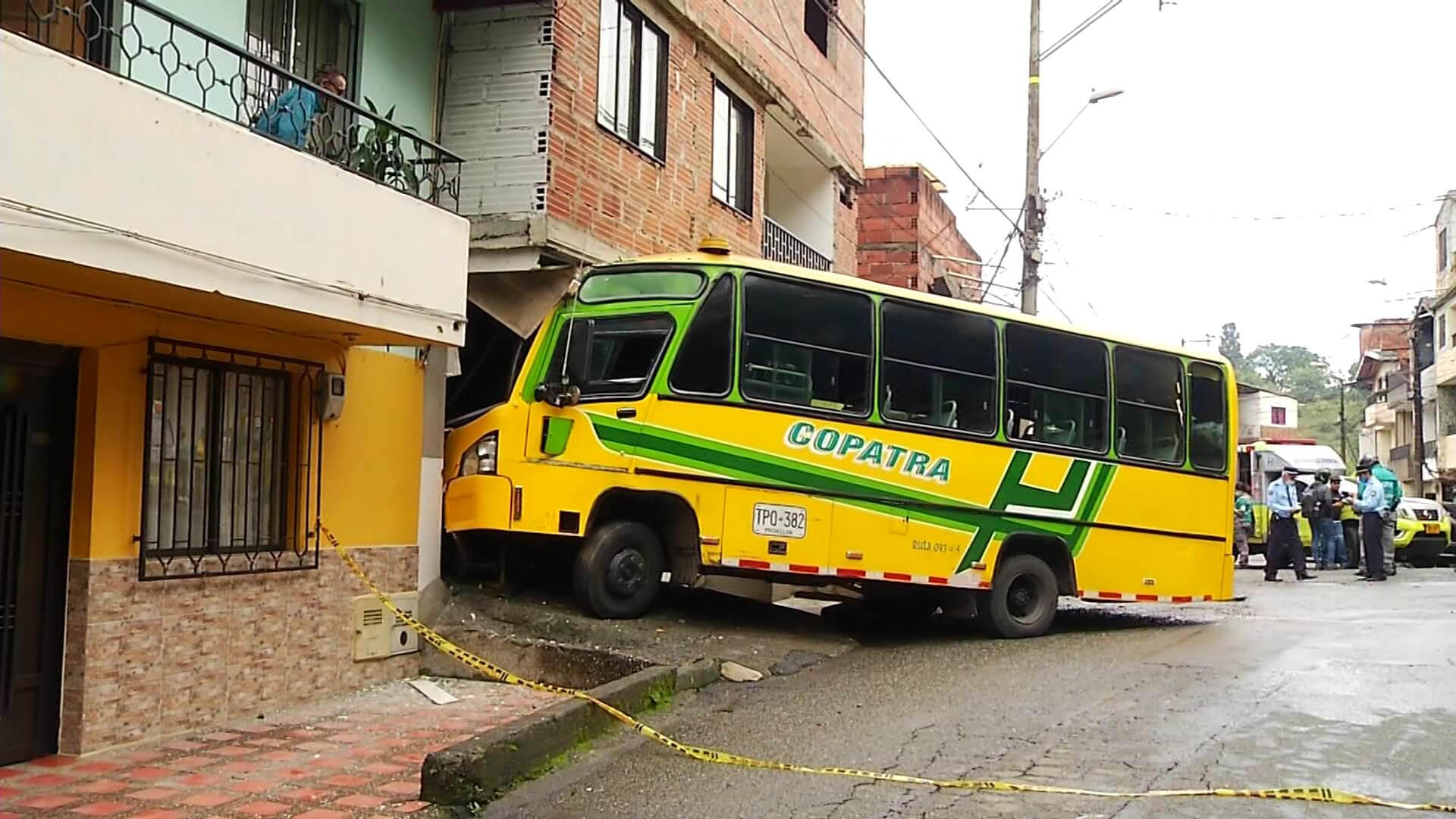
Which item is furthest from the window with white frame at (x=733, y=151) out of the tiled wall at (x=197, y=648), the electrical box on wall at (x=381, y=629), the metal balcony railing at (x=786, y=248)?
the tiled wall at (x=197, y=648)

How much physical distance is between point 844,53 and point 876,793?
15.4 m

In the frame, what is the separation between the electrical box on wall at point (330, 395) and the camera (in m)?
9.01

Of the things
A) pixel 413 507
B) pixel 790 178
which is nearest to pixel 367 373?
pixel 413 507

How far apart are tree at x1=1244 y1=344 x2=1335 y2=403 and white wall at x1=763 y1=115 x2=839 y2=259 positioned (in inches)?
2939

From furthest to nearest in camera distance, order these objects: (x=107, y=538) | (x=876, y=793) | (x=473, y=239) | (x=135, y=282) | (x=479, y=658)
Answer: (x=473, y=239) → (x=479, y=658) → (x=107, y=538) → (x=135, y=282) → (x=876, y=793)

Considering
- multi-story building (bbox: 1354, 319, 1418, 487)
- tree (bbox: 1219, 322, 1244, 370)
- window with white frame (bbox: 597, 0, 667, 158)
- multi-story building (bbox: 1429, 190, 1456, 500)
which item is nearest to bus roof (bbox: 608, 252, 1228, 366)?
window with white frame (bbox: 597, 0, 667, 158)

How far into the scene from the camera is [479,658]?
378 inches

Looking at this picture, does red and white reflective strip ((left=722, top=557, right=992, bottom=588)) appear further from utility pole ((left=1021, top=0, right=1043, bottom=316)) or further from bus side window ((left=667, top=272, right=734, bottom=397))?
utility pole ((left=1021, top=0, right=1043, bottom=316))

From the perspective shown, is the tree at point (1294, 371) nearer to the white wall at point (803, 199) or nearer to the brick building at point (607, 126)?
the white wall at point (803, 199)

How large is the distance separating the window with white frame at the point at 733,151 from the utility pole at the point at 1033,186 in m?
6.54

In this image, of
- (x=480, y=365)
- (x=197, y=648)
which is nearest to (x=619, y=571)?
(x=480, y=365)

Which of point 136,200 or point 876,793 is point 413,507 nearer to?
point 136,200

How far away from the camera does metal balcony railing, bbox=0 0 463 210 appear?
23.0 feet

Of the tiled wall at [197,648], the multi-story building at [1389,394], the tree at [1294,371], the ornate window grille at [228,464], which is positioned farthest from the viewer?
the tree at [1294,371]
